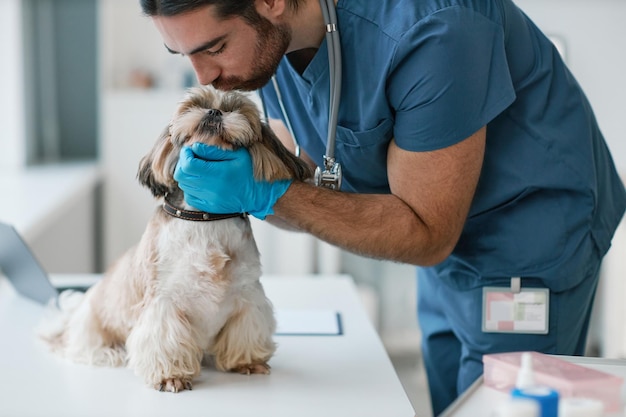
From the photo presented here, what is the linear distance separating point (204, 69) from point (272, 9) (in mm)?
166

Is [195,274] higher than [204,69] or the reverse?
the reverse

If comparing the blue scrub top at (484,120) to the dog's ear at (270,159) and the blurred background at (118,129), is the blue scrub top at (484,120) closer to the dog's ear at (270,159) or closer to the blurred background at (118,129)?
the dog's ear at (270,159)

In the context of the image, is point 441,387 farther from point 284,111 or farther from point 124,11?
point 124,11

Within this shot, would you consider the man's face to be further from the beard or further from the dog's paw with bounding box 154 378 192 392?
the dog's paw with bounding box 154 378 192 392

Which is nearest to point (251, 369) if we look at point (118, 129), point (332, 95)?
point (332, 95)

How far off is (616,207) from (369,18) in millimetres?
725

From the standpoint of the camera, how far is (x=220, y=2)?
56.9 inches

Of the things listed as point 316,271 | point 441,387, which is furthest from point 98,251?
point 441,387

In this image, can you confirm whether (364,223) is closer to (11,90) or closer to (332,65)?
(332,65)

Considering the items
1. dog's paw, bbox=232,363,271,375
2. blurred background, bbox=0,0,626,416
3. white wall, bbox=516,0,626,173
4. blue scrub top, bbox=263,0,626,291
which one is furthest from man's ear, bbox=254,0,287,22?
white wall, bbox=516,0,626,173

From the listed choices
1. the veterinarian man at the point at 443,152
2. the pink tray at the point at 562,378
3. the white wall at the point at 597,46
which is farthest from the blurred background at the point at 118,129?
the pink tray at the point at 562,378

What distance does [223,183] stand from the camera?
55.6 inches

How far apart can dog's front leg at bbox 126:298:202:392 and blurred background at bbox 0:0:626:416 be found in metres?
1.64

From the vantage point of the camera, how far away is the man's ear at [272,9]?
1.52 metres
